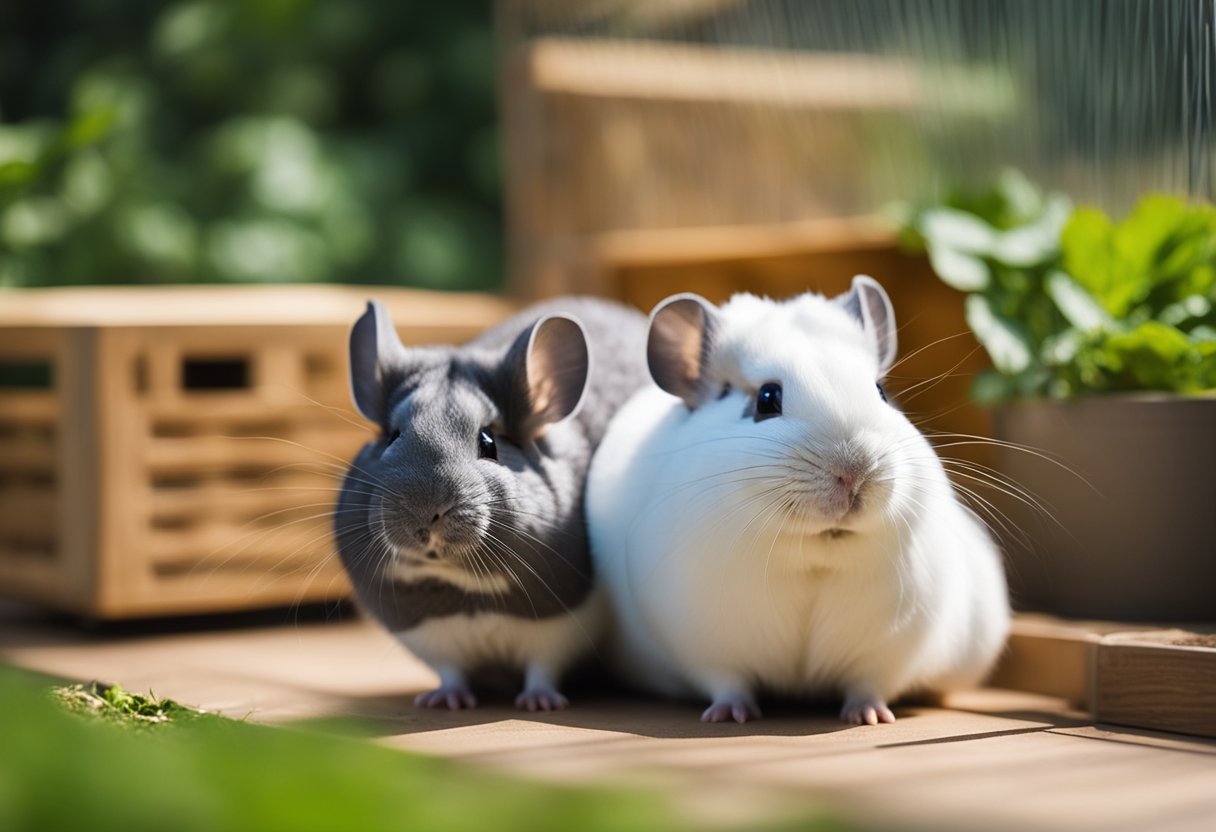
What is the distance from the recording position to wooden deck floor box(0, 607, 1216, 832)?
219cm

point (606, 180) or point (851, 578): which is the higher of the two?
point (606, 180)

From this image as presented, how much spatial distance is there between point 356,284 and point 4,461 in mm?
4818

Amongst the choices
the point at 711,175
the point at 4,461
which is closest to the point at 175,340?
the point at 4,461

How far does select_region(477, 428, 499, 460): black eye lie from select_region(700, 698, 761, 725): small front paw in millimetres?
695

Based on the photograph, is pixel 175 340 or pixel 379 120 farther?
pixel 379 120

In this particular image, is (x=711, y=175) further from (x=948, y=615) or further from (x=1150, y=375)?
(x=948, y=615)

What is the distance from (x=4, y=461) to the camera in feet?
15.4

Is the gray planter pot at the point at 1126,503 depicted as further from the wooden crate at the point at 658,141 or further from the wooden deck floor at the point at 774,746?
the wooden crate at the point at 658,141

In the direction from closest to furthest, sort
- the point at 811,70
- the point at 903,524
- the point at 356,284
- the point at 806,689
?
the point at 903,524, the point at 806,689, the point at 811,70, the point at 356,284

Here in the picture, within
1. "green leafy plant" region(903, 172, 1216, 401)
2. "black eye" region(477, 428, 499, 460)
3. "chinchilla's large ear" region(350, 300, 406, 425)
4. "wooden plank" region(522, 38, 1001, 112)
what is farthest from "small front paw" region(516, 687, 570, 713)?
"wooden plank" region(522, 38, 1001, 112)

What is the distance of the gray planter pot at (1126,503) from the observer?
3531 millimetres

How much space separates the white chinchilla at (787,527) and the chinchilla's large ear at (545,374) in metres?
0.19

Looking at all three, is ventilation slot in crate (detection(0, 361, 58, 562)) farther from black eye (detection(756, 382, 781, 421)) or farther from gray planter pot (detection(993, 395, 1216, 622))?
gray planter pot (detection(993, 395, 1216, 622))

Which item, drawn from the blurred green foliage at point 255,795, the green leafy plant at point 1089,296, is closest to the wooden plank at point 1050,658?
the green leafy plant at point 1089,296
